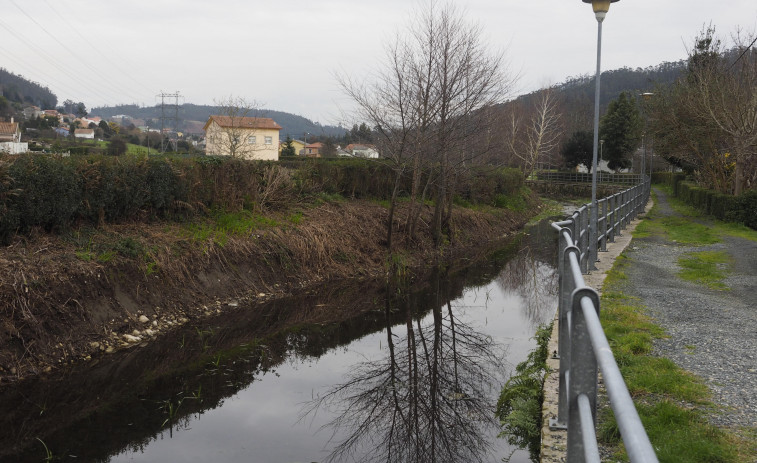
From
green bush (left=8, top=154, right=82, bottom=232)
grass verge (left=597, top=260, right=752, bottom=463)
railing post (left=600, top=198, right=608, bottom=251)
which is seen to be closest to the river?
grass verge (left=597, top=260, right=752, bottom=463)

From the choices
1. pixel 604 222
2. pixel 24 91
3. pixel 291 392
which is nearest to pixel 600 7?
pixel 604 222

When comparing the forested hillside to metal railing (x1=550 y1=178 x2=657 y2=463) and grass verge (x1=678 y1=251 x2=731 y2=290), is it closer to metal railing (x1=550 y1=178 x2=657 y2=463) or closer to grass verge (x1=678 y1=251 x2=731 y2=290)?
grass verge (x1=678 y1=251 x2=731 y2=290)

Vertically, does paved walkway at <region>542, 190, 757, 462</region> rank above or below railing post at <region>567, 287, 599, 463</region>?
below

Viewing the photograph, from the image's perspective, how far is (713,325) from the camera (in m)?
7.57

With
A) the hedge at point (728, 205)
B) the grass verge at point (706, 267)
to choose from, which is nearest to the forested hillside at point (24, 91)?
the hedge at point (728, 205)

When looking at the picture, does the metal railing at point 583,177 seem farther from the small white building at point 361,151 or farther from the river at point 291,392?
the river at point 291,392

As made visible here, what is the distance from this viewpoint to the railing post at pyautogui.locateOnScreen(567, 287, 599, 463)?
2238 mm

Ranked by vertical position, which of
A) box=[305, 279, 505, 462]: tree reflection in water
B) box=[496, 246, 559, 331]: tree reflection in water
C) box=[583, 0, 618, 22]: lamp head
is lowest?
box=[305, 279, 505, 462]: tree reflection in water

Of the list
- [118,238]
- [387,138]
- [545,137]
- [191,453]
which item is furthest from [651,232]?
[545,137]

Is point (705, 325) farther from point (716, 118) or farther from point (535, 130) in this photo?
point (535, 130)

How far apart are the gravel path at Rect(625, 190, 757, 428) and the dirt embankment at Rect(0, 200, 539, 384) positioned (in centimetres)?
649

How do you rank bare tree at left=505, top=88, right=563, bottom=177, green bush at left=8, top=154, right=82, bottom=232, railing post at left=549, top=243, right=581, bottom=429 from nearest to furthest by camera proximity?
railing post at left=549, top=243, right=581, bottom=429 < green bush at left=8, top=154, right=82, bottom=232 < bare tree at left=505, top=88, right=563, bottom=177

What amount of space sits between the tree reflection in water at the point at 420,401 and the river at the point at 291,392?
0.02m

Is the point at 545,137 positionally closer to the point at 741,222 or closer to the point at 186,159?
the point at 741,222
